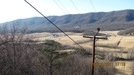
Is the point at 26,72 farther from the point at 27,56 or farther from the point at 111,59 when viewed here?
the point at 111,59

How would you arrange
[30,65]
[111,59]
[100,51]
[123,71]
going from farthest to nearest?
[100,51] < [111,59] < [123,71] < [30,65]

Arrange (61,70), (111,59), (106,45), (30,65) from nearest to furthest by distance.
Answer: (30,65), (61,70), (111,59), (106,45)

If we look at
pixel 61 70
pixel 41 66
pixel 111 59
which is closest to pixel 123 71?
pixel 111 59

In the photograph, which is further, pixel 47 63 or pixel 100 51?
pixel 100 51

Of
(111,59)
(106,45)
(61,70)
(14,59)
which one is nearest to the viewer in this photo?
(14,59)

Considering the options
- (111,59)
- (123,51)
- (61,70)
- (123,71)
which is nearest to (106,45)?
(123,51)

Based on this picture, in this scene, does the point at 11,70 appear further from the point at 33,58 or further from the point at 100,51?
the point at 100,51

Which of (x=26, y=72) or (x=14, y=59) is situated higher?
(x=14, y=59)

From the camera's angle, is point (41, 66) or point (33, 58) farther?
point (33, 58)

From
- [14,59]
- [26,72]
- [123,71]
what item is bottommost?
[123,71]
